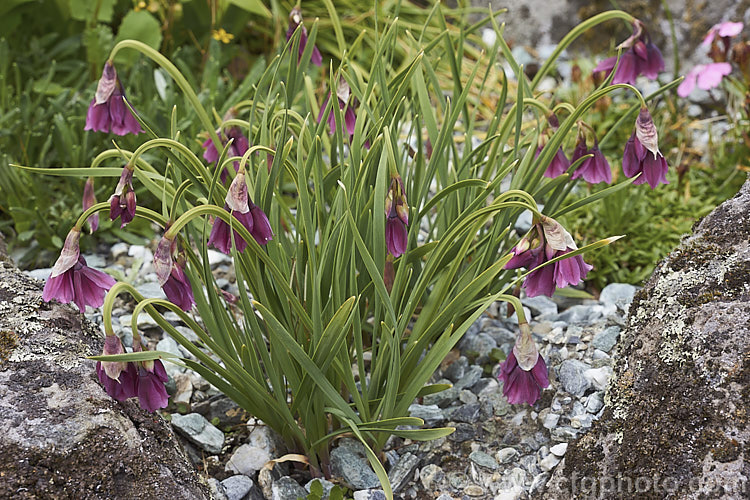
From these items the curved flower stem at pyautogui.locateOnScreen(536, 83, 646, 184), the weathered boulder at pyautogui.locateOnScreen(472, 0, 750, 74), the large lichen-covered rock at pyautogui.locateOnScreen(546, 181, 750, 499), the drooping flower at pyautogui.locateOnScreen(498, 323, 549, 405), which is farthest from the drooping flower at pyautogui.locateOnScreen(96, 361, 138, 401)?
the weathered boulder at pyautogui.locateOnScreen(472, 0, 750, 74)

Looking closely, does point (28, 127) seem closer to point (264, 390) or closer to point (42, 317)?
point (42, 317)

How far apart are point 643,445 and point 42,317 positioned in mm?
1329

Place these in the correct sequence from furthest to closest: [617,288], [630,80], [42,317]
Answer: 1. [617,288]
2. [630,80]
3. [42,317]

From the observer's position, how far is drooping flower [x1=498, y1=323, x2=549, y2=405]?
1.41 m

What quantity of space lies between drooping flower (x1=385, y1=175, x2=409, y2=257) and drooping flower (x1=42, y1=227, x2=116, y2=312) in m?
0.56

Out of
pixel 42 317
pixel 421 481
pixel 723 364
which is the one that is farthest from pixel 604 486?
pixel 42 317

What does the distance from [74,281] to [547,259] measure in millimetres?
915

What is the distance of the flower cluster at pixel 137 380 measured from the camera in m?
1.35

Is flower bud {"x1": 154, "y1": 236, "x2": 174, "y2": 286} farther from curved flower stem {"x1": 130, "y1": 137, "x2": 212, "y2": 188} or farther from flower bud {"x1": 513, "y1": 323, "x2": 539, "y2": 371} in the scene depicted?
flower bud {"x1": 513, "y1": 323, "x2": 539, "y2": 371}

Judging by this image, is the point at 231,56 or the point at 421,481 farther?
the point at 231,56

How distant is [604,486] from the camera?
4.96 ft

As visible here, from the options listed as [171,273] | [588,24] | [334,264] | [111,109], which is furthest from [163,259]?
[588,24]

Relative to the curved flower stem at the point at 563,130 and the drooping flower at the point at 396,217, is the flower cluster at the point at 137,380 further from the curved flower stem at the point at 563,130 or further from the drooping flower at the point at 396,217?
the curved flower stem at the point at 563,130

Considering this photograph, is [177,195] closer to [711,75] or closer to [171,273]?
[171,273]
